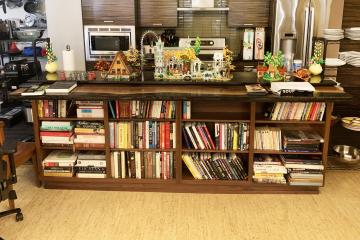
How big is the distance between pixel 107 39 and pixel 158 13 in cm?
77

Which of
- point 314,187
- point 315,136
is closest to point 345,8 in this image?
point 315,136

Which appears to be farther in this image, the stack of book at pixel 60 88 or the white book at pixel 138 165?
the white book at pixel 138 165

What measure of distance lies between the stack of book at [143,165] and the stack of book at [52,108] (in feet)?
1.94

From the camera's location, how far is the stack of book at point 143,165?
3768 mm

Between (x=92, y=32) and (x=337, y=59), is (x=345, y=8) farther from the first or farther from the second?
(x=92, y=32)

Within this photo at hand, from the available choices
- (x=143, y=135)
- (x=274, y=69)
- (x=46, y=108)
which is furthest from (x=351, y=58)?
(x=46, y=108)

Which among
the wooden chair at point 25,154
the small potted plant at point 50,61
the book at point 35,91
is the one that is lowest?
the wooden chair at point 25,154

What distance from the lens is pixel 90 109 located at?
3695 millimetres

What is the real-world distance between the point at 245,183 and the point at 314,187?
2.09 feet

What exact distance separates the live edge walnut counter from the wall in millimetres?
2061

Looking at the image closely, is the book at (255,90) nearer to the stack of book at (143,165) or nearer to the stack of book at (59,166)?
the stack of book at (143,165)

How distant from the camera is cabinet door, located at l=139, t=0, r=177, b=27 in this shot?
18.3ft

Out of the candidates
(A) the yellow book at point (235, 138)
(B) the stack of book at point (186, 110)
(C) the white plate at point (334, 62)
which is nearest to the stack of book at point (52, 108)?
(B) the stack of book at point (186, 110)

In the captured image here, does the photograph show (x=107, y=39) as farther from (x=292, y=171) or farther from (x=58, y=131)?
(x=292, y=171)
